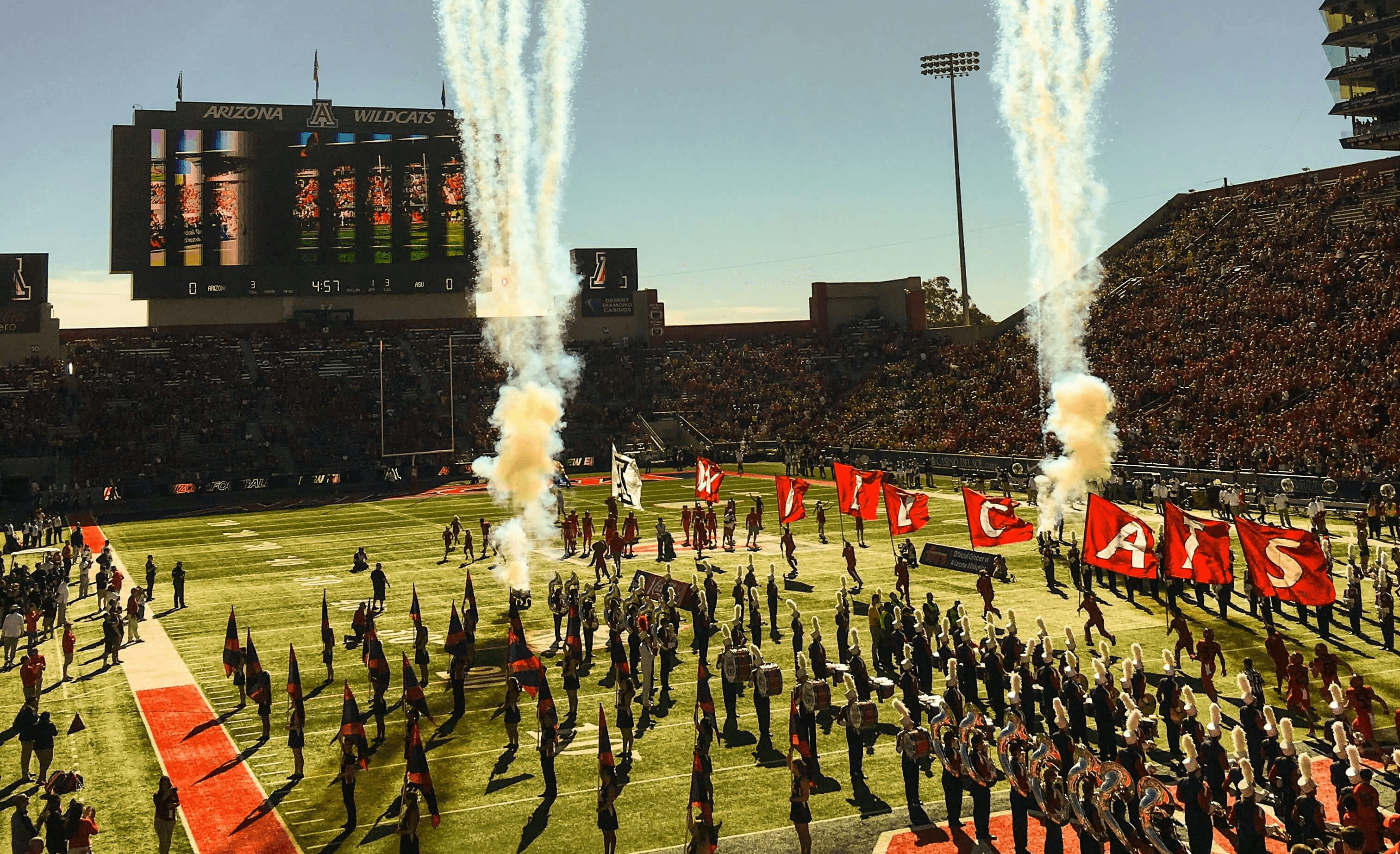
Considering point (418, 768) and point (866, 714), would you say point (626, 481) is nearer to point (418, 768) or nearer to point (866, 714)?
point (866, 714)

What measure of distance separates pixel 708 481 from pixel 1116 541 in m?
15.6

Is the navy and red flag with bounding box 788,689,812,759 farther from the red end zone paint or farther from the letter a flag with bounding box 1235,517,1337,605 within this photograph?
the letter a flag with bounding box 1235,517,1337,605

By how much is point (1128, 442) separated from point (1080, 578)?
2631 cm

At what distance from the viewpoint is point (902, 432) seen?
6694 centimetres

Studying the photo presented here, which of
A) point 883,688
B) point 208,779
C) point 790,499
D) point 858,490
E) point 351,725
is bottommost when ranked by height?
point 208,779

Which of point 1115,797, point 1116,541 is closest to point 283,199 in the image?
point 1116,541

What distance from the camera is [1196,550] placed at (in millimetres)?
19094

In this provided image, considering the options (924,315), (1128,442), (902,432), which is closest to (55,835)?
(1128,442)

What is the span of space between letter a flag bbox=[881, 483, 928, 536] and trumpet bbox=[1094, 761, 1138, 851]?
15.7m

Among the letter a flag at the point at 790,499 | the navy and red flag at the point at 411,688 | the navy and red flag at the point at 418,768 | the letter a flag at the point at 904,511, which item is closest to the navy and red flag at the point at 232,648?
the navy and red flag at the point at 411,688

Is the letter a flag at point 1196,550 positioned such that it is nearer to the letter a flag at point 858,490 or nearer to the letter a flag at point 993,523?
the letter a flag at point 993,523

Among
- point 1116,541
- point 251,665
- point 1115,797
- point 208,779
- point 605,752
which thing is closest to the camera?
point 1115,797

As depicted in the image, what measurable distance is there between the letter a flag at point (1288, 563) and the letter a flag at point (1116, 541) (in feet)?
7.72

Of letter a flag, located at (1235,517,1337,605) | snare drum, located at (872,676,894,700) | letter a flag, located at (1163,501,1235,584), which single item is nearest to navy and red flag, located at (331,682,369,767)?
snare drum, located at (872,676,894,700)
